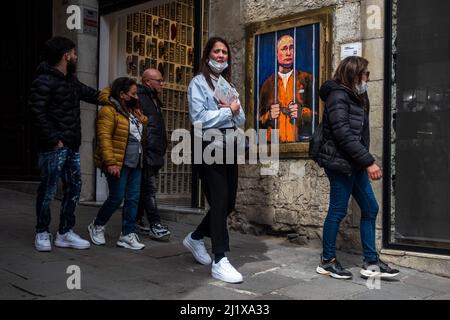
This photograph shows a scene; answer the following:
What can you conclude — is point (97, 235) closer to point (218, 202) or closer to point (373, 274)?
point (218, 202)

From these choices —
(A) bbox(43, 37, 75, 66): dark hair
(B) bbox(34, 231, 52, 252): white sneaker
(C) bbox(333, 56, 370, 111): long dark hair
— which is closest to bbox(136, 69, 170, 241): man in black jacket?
(A) bbox(43, 37, 75, 66): dark hair

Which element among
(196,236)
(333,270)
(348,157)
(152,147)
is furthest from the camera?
(152,147)

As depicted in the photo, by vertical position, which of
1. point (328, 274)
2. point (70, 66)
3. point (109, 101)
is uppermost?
point (70, 66)

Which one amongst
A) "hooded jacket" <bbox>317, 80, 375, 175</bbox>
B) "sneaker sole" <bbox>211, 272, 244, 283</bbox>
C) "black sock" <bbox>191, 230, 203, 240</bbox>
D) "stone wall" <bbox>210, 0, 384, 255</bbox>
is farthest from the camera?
"stone wall" <bbox>210, 0, 384, 255</bbox>

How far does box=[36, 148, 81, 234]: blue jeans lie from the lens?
4734 millimetres

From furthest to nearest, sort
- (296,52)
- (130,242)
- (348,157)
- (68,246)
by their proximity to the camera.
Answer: (296,52) → (130,242) → (68,246) → (348,157)

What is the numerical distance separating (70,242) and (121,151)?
3.21 ft

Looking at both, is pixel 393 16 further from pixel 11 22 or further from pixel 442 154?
pixel 11 22

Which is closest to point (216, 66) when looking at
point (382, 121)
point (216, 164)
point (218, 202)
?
point (216, 164)

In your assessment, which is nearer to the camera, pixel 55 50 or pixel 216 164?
pixel 216 164

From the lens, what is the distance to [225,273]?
4043 mm

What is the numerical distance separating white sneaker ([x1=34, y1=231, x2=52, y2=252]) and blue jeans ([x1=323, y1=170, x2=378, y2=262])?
8.08 ft

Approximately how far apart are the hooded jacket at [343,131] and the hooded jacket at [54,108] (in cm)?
224

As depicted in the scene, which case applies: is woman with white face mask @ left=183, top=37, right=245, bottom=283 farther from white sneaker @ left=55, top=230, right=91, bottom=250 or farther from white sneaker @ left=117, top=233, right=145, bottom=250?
white sneaker @ left=55, top=230, right=91, bottom=250
